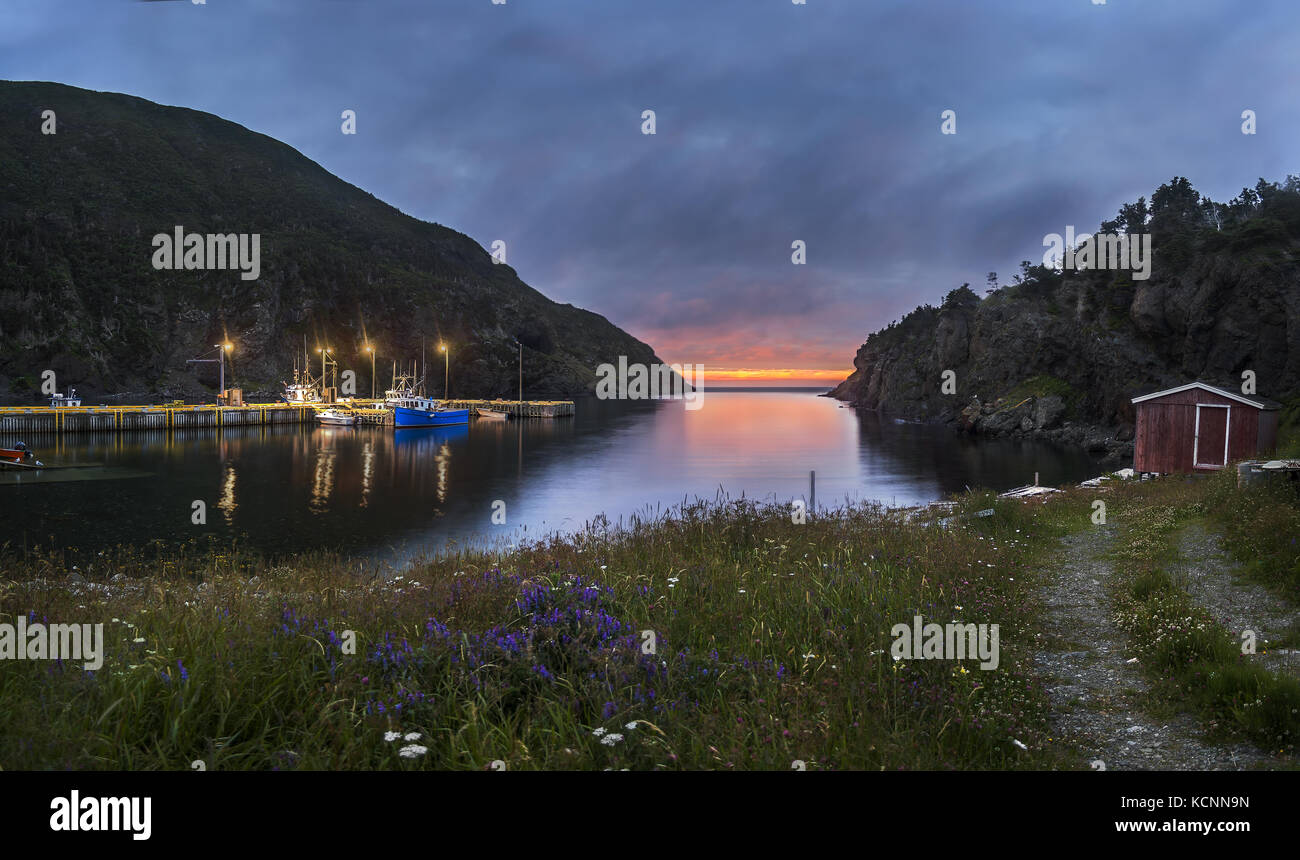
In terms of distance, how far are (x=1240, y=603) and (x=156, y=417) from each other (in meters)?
90.2

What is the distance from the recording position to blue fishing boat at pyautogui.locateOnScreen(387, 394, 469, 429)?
91438 mm

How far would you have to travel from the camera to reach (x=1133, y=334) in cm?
7588

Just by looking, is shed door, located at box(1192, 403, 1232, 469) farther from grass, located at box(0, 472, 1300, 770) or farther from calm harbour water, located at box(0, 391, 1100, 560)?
grass, located at box(0, 472, 1300, 770)

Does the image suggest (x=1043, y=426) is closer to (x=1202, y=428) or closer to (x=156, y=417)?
(x=1202, y=428)

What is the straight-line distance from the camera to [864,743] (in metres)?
4.64

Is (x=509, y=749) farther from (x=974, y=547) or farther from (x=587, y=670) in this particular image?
(x=974, y=547)

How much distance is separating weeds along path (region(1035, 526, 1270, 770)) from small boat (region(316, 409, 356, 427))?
95.4 metres

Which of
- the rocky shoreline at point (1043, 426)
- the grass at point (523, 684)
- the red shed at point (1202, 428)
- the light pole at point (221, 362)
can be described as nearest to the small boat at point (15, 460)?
the grass at point (523, 684)

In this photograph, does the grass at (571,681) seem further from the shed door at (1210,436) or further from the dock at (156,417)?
the dock at (156,417)

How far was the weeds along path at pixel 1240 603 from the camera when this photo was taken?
782 centimetres

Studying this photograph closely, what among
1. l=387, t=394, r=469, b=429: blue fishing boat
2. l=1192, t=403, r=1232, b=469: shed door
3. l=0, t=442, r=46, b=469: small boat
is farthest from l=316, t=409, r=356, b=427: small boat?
l=1192, t=403, r=1232, b=469: shed door

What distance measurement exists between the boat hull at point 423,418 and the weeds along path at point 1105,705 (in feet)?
292
